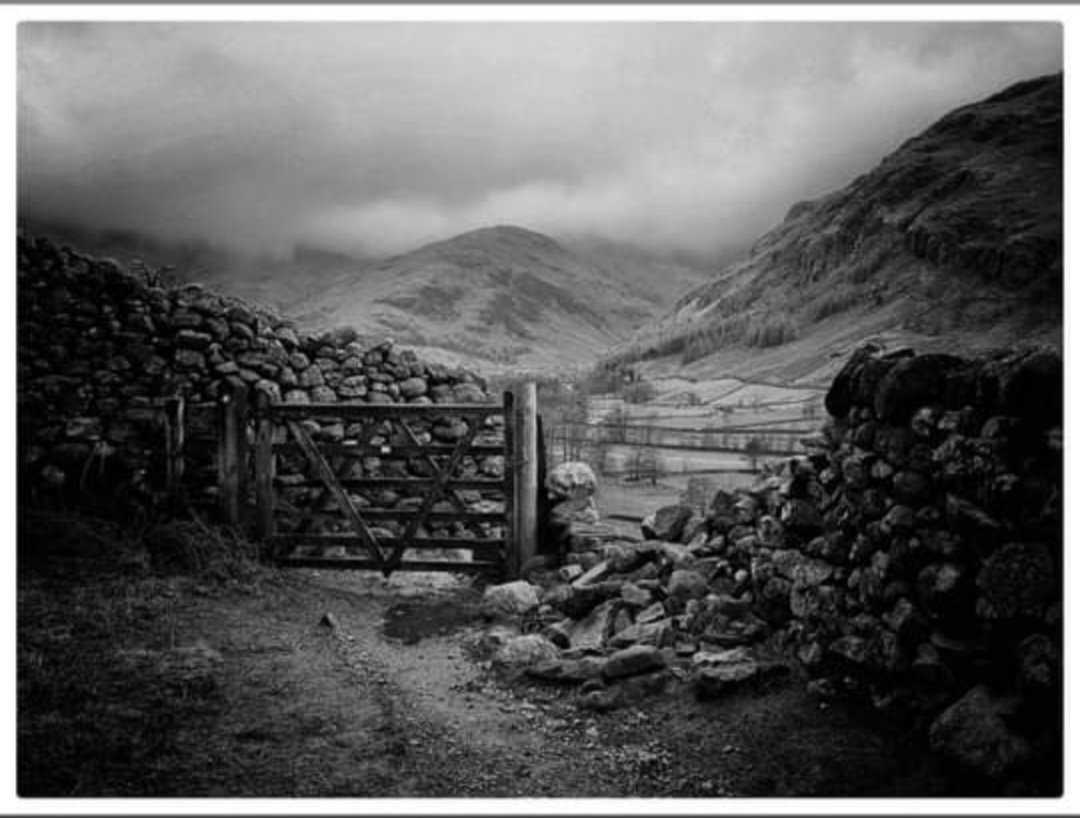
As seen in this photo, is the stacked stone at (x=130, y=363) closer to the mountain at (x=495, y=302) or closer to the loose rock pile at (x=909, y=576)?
the mountain at (x=495, y=302)

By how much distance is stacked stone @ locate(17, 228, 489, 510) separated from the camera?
7.11m

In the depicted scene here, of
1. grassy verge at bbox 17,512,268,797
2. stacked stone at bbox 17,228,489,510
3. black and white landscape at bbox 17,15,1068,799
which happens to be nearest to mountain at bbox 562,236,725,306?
black and white landscape at bbox 17,15,1068,799

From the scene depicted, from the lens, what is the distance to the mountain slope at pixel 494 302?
7.57 meters

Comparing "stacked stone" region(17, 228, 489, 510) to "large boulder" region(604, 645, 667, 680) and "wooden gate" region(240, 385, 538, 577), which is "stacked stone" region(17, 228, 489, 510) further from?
"large boulder" region(604, 645, 667, 680)

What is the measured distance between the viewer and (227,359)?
766cm

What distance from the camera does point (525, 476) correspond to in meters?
6.77

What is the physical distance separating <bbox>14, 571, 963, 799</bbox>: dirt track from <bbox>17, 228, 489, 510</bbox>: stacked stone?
125 inches

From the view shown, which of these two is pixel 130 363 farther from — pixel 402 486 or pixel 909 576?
pixel 909 576

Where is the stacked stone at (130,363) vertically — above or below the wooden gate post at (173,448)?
above

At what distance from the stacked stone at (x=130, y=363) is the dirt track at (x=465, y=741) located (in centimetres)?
318

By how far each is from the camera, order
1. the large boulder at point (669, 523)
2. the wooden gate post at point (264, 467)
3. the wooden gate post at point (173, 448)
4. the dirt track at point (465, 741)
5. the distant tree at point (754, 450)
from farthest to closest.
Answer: the wooden gate post at point (173, 448) → the wooden gate post at point (264, 467) → the large boulder at point (669, 523) → the distant tree at point (754, 450) → the dirt track at point (465, 741)

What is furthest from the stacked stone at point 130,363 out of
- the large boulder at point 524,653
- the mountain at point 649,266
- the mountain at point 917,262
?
the mountain at point 917,262

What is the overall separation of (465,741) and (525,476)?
3.28 m
